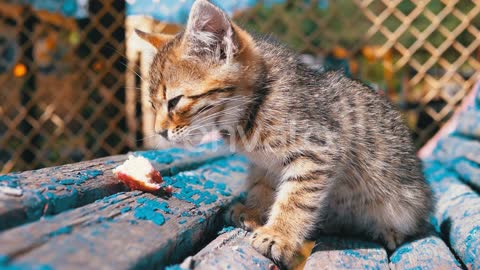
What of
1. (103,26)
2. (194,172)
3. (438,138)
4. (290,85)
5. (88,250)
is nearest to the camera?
(88,250)

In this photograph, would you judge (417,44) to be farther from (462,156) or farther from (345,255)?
(345,255)

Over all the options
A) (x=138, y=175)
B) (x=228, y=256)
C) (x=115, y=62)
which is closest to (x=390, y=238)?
(x=228, y=256)

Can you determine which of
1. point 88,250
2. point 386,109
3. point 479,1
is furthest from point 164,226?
point 479,1

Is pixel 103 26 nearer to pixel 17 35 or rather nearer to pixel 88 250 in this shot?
pixel 17 35

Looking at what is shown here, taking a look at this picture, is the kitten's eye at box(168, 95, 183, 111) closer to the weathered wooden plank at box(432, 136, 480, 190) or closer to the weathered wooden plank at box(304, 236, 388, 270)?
the weathered wooden plank at box(304, 236, 388, 270)

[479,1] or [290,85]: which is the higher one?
[479,1]

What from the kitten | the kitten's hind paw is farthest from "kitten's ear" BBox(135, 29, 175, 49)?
the kitten's hind paw

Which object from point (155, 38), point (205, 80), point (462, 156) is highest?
point (155, 38)
